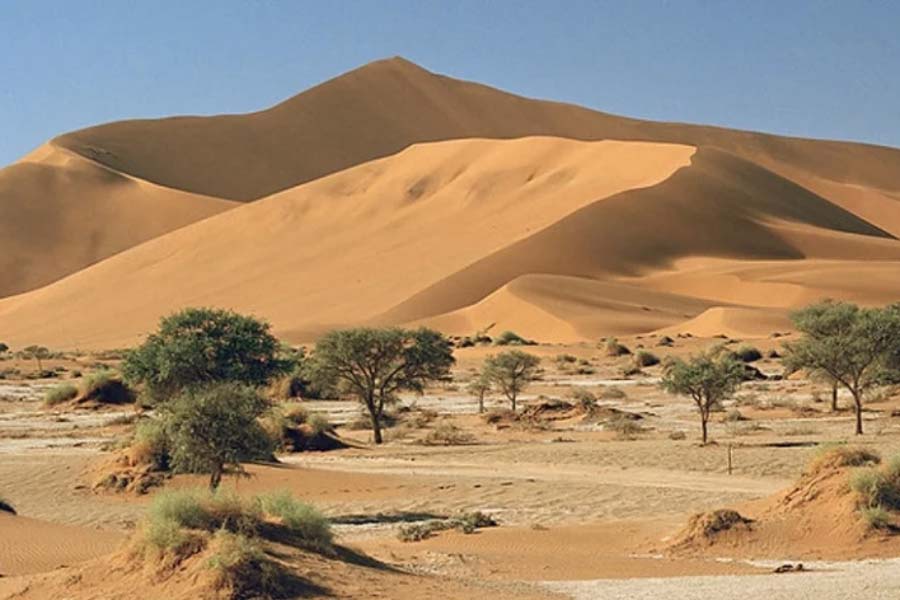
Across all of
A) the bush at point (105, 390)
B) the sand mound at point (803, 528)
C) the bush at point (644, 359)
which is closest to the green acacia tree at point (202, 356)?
the bush at point (105, 390)

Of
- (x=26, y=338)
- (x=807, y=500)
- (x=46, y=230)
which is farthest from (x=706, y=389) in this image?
Answer: (x=46, y=230)

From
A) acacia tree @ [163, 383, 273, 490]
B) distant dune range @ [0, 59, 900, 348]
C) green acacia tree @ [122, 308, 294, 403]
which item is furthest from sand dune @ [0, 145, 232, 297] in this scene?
acacia tree @ [163, 383, 273, 490]

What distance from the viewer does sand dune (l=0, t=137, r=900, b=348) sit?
9050 cm

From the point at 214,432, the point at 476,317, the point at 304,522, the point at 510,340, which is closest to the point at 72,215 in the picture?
the point at 476,317

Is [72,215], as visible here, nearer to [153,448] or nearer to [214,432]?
[153,448]

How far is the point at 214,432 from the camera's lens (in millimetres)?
22938

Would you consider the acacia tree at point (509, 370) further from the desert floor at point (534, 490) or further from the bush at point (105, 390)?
the bush at point (105, 390)

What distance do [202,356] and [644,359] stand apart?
3084 cm

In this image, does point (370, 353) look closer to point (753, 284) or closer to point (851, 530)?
point (851, 530)

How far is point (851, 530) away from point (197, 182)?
152610mm

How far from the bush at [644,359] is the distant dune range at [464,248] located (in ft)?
49.8

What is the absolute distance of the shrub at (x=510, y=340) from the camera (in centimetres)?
7331

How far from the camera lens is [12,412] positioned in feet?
144

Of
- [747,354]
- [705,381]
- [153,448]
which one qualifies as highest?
[747,354]
